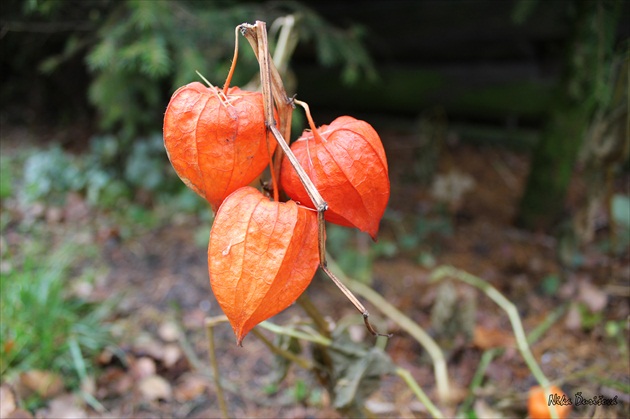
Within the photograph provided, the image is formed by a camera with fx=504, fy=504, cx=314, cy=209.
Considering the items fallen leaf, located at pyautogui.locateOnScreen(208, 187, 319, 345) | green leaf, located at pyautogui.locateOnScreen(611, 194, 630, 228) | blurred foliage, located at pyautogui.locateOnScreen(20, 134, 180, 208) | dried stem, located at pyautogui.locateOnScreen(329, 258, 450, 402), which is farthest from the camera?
blurred foliage, located at pyautogui.locateOnScreen(20, 134, 180, 208)

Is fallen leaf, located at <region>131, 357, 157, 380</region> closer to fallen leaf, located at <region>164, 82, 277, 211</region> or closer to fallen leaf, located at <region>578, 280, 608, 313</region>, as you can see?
fallen leaf, located at <region>164, 82, 277, 211</region>

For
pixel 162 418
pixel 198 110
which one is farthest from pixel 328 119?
pixel 198 110

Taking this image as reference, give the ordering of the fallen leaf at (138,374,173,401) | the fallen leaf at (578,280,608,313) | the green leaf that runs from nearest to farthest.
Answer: the fallen leaf at (138,374,173,401), the fallen leaf at (578,280,608,313), the green leaf

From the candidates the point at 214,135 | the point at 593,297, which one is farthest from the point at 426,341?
the point at 214,135

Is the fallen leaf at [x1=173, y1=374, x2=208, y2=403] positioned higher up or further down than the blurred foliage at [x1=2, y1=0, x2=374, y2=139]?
further down

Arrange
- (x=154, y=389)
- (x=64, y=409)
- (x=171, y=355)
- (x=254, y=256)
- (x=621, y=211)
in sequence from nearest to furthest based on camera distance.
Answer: (x=254, y=256) → (x=64, y=409) → (x=154, y=389) → (x=171, y=355) → (x=621, y=211)

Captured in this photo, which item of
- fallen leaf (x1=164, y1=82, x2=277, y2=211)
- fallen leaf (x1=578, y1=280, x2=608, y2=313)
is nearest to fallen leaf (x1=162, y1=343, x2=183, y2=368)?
fallen leaf (x1=164, y1=82, x2=277, y2=211)

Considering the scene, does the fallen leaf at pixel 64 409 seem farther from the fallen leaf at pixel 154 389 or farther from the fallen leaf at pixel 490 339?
the fallen leaf at pixel 490 339

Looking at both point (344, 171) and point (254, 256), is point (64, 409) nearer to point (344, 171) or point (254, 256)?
point (254, 256)
